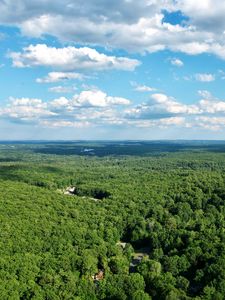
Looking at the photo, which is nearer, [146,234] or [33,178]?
[146,234]

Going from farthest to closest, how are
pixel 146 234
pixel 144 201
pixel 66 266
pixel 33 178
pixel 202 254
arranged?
pixel 33 178 → pixel 144 201 → pixel 146 234 → pixel 202 254 → pixel 66 266

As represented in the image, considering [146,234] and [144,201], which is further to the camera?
[144,201]

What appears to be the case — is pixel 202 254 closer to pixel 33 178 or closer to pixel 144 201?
pixel 144 201

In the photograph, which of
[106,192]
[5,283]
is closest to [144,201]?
[106,192]

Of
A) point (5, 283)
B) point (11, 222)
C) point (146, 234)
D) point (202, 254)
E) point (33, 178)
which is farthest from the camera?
point (33, 178)

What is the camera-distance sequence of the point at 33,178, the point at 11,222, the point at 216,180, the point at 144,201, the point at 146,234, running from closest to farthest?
the point at 11,222, the point at 146,234, the point at 144,201, the point at 216,180, the point at 33,178

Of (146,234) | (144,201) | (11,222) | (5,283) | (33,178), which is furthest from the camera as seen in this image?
(33,178)

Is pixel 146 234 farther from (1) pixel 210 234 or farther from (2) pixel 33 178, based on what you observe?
(2) pixel 33 178

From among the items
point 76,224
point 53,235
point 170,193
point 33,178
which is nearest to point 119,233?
point 76,224

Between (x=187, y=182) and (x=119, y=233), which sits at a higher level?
(x=187, y=182)
